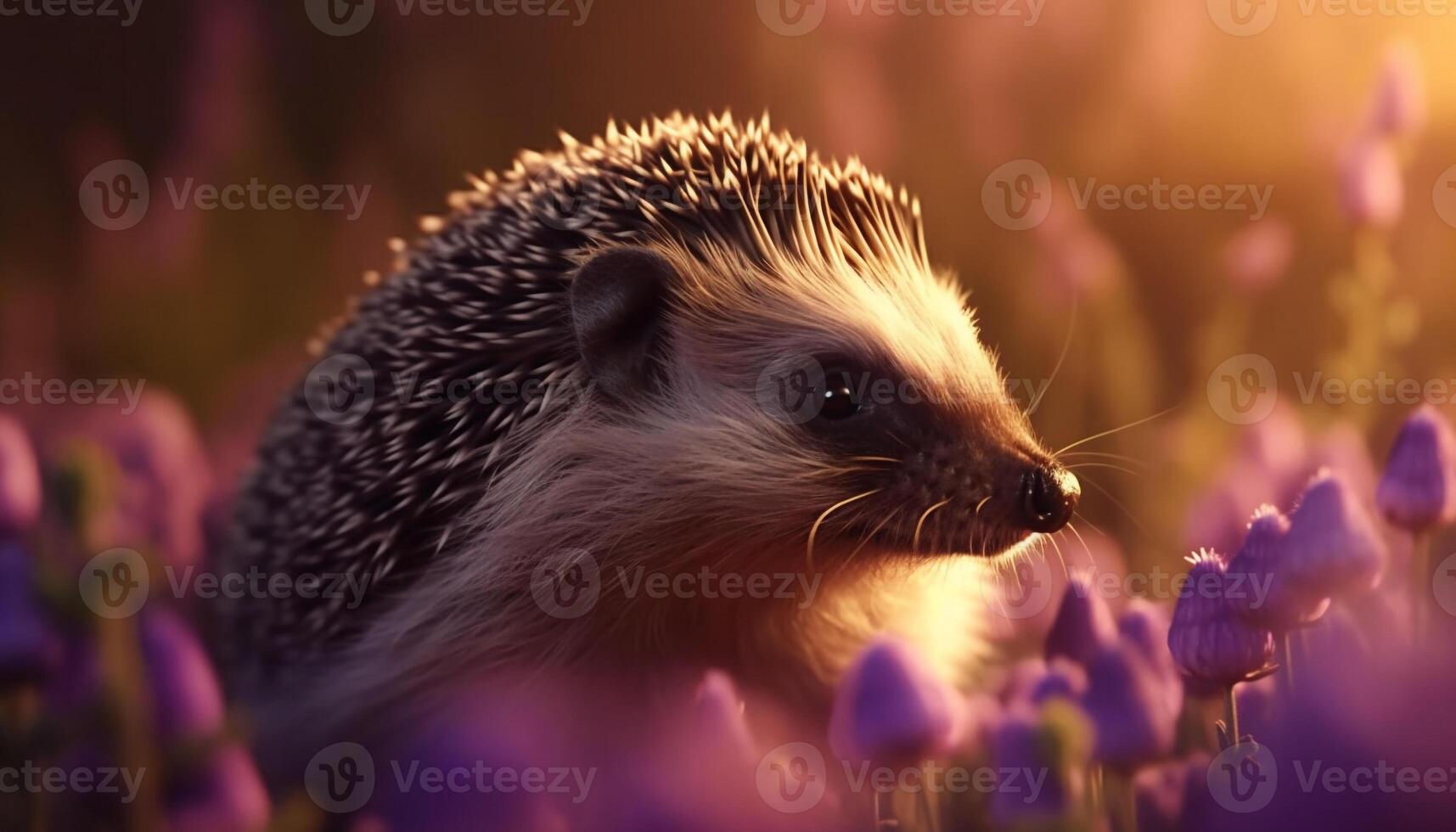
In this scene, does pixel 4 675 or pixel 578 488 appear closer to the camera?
pixel 4 675

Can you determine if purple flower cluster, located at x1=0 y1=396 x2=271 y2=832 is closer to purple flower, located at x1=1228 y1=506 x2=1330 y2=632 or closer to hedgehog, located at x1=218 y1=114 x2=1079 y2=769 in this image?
hedgehog, located at x1=218 y1=114 x2=1079 y2=769

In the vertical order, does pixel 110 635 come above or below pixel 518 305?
below

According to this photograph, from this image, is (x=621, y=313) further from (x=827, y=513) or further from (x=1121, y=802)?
(x=1121, y=802)

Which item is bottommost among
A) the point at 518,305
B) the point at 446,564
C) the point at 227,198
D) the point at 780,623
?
the point at 780,623

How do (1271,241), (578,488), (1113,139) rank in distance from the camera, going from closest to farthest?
(578,488) < (1271,241) < (1113,139)

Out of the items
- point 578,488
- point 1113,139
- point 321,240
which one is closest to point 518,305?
point 578,488

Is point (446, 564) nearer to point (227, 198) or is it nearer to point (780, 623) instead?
point (780, 623)

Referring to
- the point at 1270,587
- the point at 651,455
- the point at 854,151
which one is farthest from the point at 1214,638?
the point at 854,151
